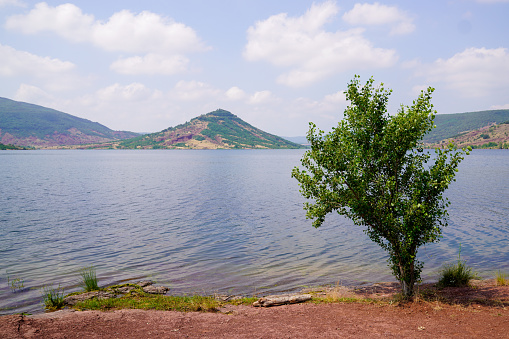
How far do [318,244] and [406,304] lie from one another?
48.8ft

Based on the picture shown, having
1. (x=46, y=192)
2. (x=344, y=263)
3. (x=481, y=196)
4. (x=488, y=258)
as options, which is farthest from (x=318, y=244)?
(x=46, y=192)

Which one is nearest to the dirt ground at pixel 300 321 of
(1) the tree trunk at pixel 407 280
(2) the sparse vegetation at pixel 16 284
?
(1) the tree trunk at pixel 407 280

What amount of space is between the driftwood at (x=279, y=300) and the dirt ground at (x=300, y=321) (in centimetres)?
38

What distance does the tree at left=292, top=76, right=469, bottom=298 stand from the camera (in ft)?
52.6

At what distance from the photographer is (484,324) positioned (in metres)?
13.4

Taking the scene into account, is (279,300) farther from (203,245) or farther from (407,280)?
(203,245)

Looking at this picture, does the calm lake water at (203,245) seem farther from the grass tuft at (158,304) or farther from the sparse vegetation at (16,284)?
the grass tuft at (158,304)

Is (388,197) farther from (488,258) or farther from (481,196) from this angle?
(481,196)

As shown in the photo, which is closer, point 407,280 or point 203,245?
point 407,280

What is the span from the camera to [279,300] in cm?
1712

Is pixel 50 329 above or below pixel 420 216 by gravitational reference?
below

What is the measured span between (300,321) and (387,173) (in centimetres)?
854

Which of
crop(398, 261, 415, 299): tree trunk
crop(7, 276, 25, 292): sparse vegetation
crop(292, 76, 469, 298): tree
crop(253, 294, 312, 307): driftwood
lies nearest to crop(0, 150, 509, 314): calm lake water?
crop(7, 276, 25, 292): sparse vegetation

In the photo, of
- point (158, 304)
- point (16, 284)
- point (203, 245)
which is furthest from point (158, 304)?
point (203, 245)
